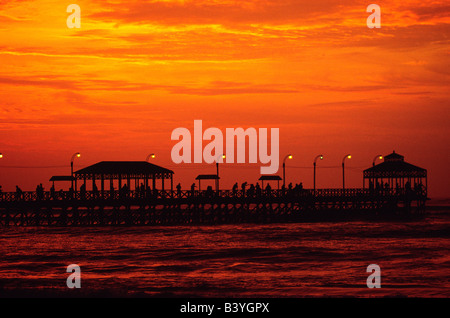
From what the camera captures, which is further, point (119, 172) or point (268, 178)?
point (268, 178)

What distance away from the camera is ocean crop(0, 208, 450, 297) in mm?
24188

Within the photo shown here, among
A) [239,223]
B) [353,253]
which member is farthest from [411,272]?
[239,223]

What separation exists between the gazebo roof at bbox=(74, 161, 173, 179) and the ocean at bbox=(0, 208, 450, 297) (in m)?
5.31

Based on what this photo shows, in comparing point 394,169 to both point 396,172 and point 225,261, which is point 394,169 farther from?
point 225,261

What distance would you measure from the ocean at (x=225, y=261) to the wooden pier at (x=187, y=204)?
94.9 inches

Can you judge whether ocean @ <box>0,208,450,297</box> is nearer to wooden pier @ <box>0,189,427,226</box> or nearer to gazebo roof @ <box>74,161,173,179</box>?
wooden pier @ <box>0,189,427,226</box>

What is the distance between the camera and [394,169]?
243 ft

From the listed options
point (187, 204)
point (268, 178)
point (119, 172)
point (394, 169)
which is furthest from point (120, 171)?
point (268, 178)

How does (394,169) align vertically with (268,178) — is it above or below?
above

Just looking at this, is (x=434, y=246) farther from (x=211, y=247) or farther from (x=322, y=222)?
(x=322, y=222)

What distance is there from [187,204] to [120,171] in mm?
6418

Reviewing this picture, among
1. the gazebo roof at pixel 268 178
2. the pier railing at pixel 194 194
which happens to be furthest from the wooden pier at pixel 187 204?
the gazebo roof at pixel 268 178

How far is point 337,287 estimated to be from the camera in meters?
24.8

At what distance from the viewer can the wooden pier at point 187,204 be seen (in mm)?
58062
